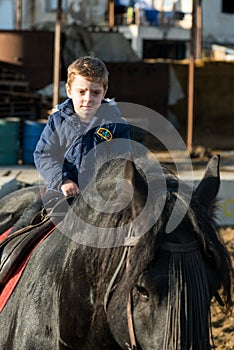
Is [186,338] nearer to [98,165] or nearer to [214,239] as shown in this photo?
[214,239]

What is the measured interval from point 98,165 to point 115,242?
1.30ft

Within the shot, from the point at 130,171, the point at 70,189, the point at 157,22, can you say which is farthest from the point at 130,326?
the point at 157,22

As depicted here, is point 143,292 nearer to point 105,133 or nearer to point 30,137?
point 105,133

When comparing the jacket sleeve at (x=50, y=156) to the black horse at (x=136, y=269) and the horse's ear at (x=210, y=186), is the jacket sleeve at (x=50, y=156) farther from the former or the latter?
the horse's ear at (x=210, y=186)

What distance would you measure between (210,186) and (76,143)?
0.76 m

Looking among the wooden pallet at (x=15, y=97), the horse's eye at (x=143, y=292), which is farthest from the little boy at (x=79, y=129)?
the wooden pallet at (x=15, y=97)

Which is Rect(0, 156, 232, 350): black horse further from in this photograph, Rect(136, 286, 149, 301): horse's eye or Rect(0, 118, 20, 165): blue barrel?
Rect(0, 118, 20, 165): blue barrel

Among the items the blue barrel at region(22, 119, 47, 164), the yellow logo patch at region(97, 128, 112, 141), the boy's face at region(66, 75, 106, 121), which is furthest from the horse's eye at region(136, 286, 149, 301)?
the blue barrel at region(22, 119, 47, 164)

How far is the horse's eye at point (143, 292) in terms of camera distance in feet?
6.91

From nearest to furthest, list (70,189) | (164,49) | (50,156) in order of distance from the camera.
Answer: (70,189), (50,156), (164,49)

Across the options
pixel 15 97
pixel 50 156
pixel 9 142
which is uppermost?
pixel 50 156

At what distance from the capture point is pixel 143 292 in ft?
6.93

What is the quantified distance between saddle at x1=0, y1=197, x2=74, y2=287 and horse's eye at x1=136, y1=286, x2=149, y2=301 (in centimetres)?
72

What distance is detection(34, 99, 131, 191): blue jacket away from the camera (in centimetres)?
274
